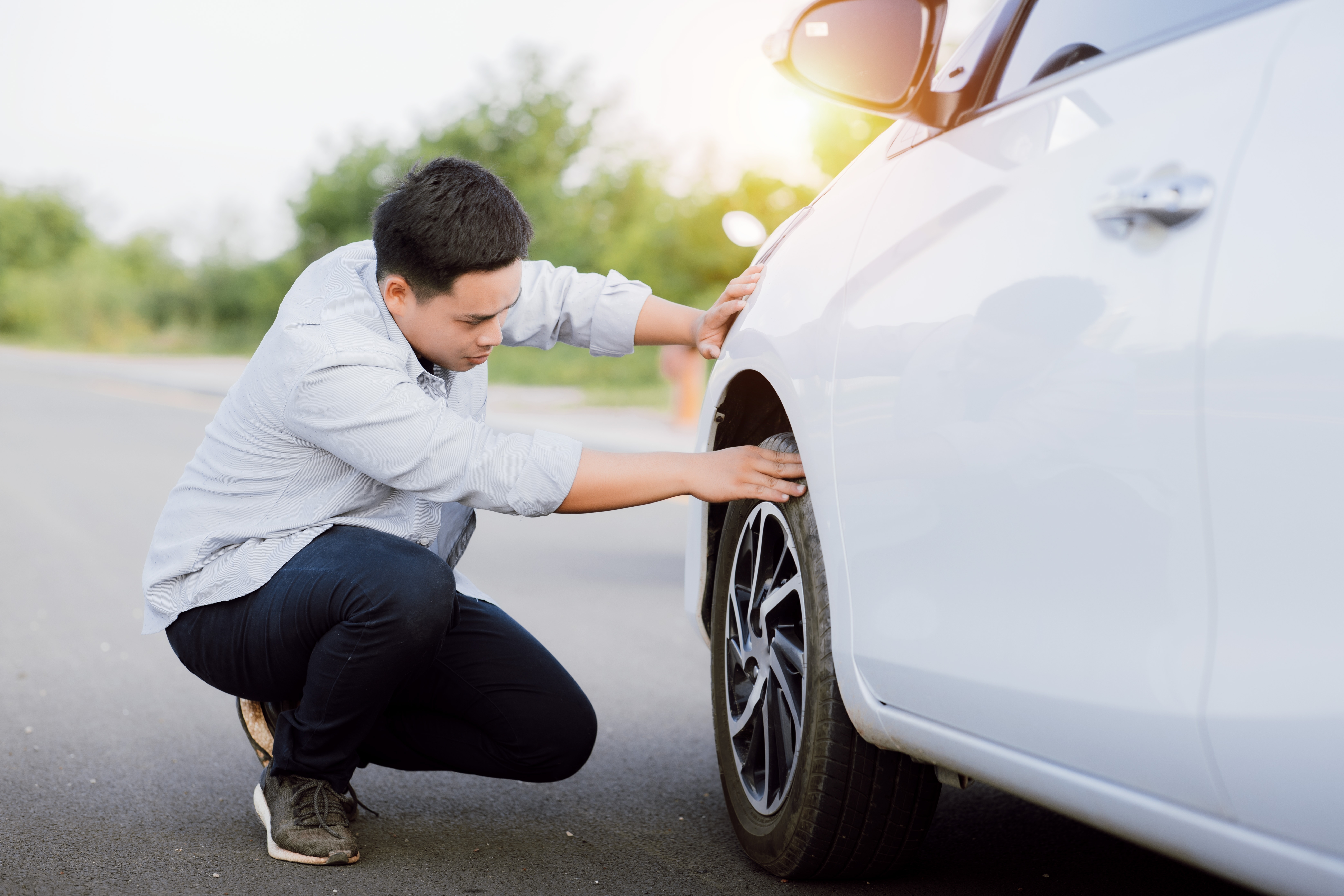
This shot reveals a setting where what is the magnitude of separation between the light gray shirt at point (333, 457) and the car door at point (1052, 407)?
79cm

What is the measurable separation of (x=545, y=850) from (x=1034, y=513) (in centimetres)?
151

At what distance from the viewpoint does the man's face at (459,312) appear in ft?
8.37

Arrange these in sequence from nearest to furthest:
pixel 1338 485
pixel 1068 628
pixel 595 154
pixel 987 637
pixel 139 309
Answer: pixel 1338 485 < pixel 1068 628 < pixel 987 637 < pixel 595 154 < pixel 139 309

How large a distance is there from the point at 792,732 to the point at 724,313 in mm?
890

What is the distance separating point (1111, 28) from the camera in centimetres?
170

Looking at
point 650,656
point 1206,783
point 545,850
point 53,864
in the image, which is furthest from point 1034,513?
point 650,656

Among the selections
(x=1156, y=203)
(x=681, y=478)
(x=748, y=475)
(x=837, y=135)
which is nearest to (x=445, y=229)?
(x=681, y=478)

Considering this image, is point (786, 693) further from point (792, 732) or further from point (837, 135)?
point (837, 135)

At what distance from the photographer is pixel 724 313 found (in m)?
2.68

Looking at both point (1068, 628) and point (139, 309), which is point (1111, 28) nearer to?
point (1068, 628)

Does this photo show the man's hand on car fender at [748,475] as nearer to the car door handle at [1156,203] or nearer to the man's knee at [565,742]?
the man's knee at [565,742]

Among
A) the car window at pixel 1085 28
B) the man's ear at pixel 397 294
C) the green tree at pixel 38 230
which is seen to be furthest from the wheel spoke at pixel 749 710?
the green tree at pixel 38 230

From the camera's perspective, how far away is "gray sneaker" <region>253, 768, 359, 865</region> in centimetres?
251

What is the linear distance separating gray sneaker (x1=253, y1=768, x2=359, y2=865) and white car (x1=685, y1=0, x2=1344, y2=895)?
0.86 m
